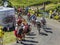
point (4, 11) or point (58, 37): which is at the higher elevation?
point (4, 11)

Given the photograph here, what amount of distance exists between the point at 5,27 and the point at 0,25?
0.60 m

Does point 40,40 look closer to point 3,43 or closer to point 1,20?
point 3,43

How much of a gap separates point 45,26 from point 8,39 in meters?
7.01

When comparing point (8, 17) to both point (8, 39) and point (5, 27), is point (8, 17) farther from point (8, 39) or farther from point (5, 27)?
point (8, 39)

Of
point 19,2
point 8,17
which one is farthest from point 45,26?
point 19,2

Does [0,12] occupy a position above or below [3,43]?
above

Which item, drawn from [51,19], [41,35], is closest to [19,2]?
[51,19]

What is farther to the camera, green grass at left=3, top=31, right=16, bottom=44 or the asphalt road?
green grass at left=3, top=31, right=16, bottom=44

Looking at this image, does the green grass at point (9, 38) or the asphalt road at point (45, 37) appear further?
the green grass at point (9, 38)

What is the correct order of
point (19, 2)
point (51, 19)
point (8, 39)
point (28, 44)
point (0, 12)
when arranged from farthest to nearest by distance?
point (19, 2), point (51, 19), point (0, 12), point (8, 39), point (28, 44)

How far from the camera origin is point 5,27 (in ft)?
101

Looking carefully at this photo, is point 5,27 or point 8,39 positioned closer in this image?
point 8,39

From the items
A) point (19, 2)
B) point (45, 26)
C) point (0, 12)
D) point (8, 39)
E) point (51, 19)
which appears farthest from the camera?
point (19, 2)

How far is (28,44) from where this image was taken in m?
24.4
